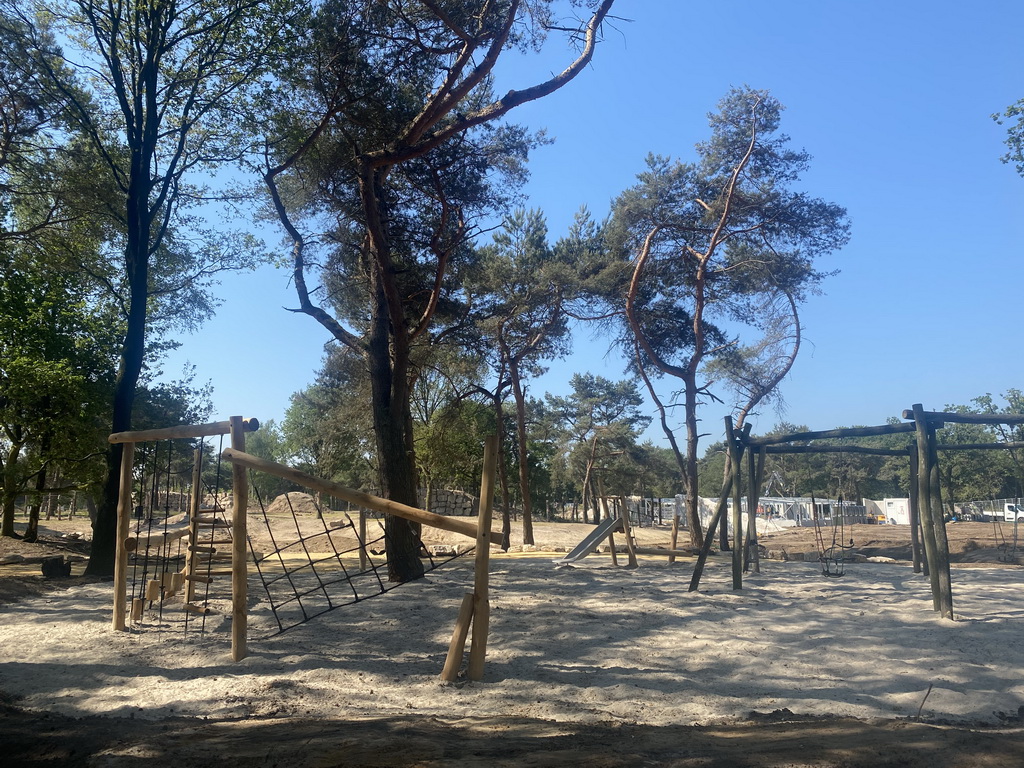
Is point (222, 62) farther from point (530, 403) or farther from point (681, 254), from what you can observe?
point (530, 403)

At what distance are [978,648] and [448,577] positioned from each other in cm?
650

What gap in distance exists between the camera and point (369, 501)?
5.76m

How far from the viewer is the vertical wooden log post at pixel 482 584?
5516 millimetres

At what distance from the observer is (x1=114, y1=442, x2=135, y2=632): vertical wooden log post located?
24.4 feet

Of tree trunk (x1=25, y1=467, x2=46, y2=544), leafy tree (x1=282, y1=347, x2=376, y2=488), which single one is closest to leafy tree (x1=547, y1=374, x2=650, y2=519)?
leafy tree (x1=282, y1=347, x2=376, y2=488)

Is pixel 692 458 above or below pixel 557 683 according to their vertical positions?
above

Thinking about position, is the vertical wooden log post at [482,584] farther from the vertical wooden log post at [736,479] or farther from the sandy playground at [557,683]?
the vertical wooden log post at [736,479]

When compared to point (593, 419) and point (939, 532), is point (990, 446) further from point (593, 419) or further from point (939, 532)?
point (593, 419)

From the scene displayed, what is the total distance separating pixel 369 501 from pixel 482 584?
45.3 inches

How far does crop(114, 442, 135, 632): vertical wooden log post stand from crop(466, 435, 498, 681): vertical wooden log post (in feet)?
13.6

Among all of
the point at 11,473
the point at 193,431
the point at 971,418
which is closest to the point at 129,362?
the point at 11,473

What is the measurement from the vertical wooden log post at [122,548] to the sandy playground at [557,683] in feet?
0.92

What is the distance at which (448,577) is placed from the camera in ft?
33.4

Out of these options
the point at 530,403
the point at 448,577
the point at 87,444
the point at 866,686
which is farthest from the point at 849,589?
the point at 530,403
